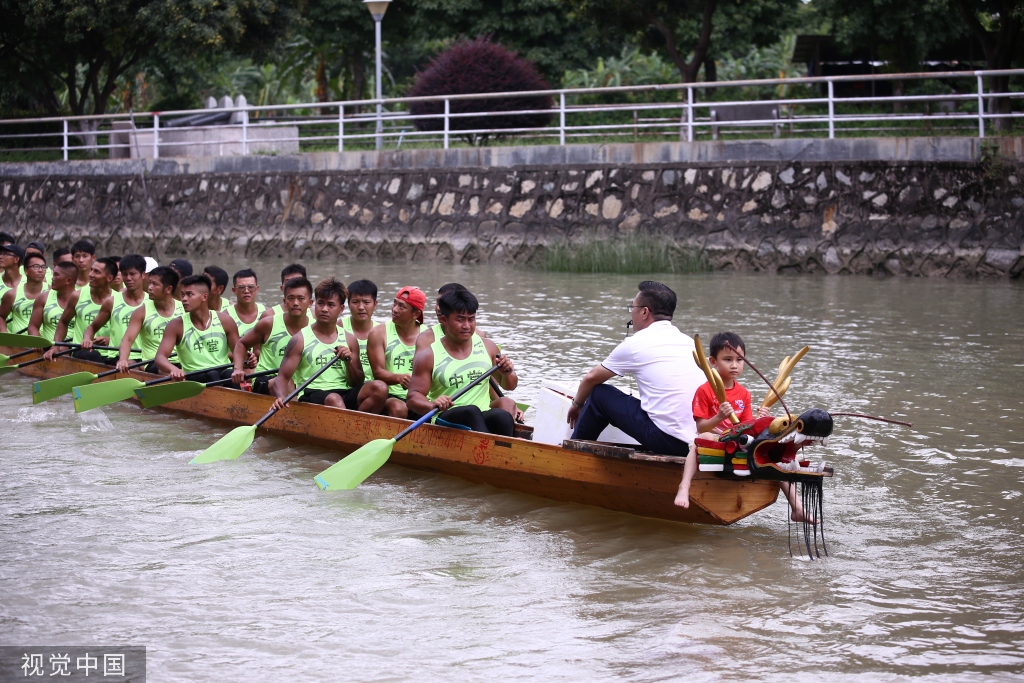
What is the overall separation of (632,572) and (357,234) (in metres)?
16.3

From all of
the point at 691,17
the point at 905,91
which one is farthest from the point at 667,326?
the point at 905,91

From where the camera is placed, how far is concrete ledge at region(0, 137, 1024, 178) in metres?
16.6

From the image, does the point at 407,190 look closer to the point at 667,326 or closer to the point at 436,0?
the point at 436,0

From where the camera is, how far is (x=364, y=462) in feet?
23.2

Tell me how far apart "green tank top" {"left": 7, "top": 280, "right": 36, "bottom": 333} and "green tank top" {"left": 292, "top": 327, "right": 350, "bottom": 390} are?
4.66 meters

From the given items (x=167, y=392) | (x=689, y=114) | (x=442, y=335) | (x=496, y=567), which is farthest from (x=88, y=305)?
(x=689, y=114)

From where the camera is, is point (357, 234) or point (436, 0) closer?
point (357, 234)

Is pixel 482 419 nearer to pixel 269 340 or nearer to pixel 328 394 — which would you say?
pixel 328 394

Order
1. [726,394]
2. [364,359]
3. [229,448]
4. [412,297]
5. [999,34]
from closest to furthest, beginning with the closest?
[726,394] < [412,297] < [229,448] < [364,359] < [999,34]

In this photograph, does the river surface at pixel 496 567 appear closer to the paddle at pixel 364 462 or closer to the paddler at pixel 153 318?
the paddle at pixel 364 462

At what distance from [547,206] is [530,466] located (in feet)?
42.8

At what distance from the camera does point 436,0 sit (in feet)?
89.7

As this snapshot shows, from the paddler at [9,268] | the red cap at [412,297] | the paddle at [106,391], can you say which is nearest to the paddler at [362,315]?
the red cap at [412,297]

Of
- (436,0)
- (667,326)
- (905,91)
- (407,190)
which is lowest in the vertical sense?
(667,326)
